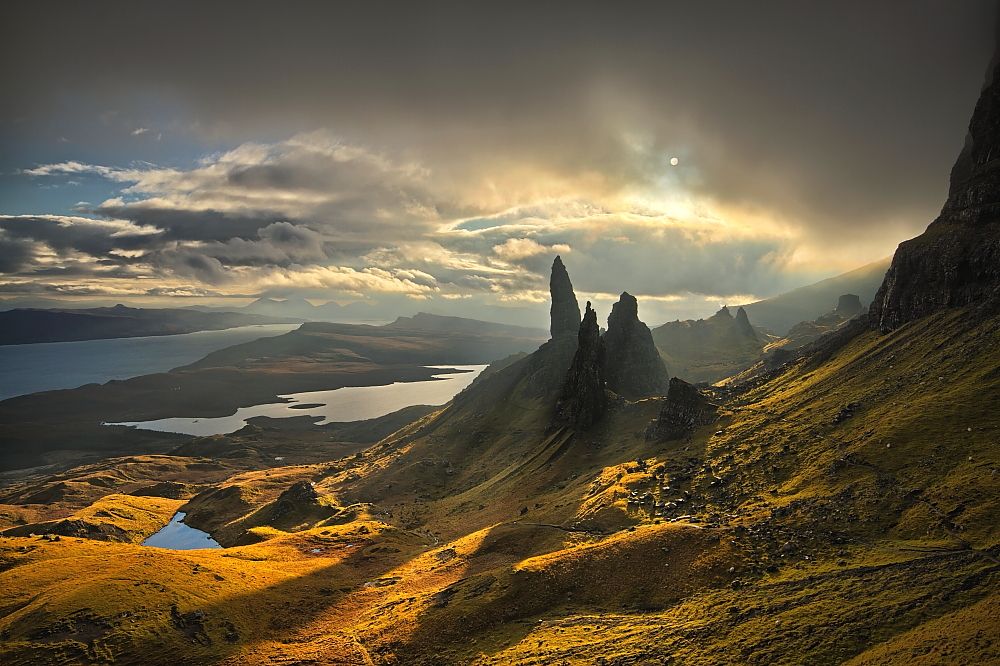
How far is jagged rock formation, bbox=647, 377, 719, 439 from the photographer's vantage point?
11588 centimetres

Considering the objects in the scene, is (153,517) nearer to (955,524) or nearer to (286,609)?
(286,609)

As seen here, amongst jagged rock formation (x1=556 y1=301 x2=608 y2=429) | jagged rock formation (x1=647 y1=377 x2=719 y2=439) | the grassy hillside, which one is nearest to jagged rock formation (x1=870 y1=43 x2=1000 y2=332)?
the grassy hillside

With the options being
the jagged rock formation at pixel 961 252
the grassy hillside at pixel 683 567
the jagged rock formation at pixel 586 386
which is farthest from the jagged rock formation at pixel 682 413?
the jagged rock formation at pixel 961 252

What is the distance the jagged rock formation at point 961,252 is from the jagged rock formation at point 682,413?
43.7 meters

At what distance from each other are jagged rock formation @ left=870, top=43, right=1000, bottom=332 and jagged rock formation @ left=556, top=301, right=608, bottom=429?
76201 mm

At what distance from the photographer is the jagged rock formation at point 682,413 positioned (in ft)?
380

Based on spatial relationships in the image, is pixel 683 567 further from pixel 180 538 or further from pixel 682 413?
pixel 180 538

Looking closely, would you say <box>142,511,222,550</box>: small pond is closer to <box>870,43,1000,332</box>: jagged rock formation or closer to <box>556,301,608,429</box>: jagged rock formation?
<box>556,301,608,429</box>: jagged rock formation

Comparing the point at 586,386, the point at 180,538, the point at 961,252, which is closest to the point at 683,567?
the point at 961,252

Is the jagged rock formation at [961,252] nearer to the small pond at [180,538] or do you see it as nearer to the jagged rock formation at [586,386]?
the jagged rock formation at [586,386]

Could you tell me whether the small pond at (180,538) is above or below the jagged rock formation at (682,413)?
below

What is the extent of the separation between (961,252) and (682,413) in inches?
2448

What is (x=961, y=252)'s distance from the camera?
9769 centimetres

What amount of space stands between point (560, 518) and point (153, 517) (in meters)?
146
